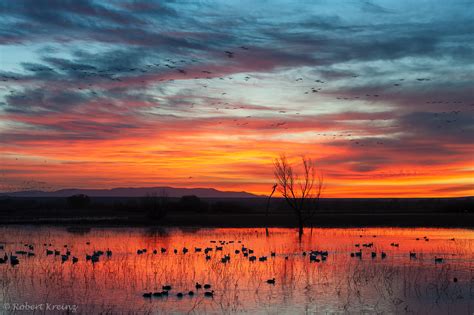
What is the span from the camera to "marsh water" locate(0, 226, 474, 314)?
58.7 ft

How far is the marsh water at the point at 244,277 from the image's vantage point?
17.9 m

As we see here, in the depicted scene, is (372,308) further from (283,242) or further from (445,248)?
(283,242)

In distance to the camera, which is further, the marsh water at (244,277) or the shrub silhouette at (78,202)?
the shrub silhouette at (78,202)

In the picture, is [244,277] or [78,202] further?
[78,202]

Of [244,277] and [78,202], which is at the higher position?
[78,202]

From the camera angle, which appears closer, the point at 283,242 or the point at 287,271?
the point at 287,271

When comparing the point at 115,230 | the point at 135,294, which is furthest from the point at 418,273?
the point at 115,230

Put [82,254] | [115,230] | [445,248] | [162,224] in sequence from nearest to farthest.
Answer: [82,254], [445,248], [115,230], [162,224]

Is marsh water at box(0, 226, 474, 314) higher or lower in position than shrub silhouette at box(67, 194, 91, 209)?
lower

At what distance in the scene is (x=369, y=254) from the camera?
98.2 ft

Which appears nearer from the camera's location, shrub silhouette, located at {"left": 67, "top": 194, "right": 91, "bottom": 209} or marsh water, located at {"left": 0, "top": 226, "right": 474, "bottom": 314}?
marsh water, located at {"left": 0, "top": 226, "right": 474, "bottom": 314}

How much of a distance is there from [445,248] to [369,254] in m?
5.81

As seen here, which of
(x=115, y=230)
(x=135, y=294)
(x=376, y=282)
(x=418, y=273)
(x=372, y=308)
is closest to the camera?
(x=372, y=308)

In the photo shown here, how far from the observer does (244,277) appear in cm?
2291
